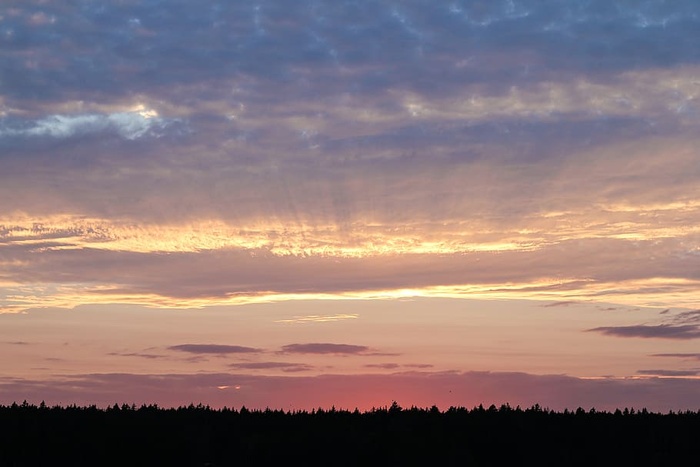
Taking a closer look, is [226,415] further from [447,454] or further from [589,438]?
[589,438]

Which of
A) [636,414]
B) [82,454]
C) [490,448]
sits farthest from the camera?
[636,414]

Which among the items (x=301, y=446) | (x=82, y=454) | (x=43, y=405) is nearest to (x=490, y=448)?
(x=301, y=446)

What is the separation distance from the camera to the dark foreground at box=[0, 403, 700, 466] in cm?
7731

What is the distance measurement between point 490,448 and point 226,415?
30931 mm

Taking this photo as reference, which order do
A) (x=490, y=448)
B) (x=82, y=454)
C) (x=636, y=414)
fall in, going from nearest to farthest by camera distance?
1. (x=82, y=454)
2. (x=490, y=448)
3. (x=636, y=414)

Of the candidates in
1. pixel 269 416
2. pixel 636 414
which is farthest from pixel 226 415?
pixel 636 414

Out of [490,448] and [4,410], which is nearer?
[490,448]

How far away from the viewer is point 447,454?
7769cm

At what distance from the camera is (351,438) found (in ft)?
268

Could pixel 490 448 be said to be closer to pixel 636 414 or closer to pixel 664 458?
pixel 664 458

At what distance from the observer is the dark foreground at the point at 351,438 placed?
7731 cm

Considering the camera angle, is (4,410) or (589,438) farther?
(4,410)

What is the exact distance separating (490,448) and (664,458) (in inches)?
561

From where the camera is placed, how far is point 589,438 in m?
84.9
